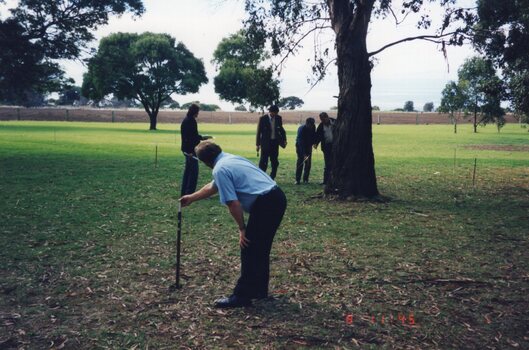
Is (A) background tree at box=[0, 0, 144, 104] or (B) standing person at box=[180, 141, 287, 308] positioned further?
(A) background tree at box=[0, 0, 144, 104]

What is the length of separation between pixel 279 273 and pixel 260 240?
1.61 m

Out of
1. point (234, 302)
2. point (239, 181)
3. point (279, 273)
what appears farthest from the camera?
point (279, 273)

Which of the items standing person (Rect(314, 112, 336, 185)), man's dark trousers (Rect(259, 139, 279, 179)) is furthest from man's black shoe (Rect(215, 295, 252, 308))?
standing person (Rect(314, 112, 336, 185))

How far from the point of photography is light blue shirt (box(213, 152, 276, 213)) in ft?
16.5

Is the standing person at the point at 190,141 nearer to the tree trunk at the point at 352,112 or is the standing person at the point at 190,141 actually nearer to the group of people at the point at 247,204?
the tree trunk at the point at 352,112

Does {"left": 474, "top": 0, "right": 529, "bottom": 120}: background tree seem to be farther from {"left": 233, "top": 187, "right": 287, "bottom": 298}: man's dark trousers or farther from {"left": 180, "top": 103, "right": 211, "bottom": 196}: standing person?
{"left": 233, "top": 187, "right": 287, "bottom": 298}: man's dark trousers

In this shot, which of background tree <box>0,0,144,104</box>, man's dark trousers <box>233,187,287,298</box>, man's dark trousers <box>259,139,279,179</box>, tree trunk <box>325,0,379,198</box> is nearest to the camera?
man's dark trousers <box>233,187,287,298</box>

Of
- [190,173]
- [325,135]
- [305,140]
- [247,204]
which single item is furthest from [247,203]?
[305,140]

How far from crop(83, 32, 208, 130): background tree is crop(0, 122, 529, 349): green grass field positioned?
47.7 meters

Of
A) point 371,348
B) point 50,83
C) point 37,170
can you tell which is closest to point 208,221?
point 371,348

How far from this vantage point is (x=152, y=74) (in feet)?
197

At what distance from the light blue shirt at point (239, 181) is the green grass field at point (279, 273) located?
1.31 meters

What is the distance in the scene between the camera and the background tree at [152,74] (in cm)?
5894

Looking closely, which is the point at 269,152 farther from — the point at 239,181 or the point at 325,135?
the point at 239,181
